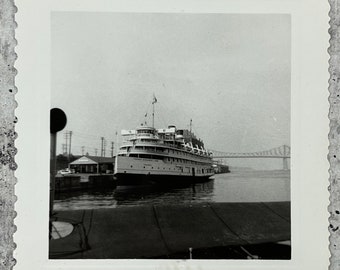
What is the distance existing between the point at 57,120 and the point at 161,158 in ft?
2.55

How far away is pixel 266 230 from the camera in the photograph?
1.83 m

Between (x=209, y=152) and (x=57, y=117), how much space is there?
0.98 metres

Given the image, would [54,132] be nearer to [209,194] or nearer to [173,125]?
[173,125]

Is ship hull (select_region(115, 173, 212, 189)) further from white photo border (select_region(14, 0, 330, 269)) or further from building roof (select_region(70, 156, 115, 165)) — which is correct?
white photo border (select_region(14, 0, 330, 269))

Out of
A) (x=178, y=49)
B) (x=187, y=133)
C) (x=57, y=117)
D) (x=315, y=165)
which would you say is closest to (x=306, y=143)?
(x=315, y=165)

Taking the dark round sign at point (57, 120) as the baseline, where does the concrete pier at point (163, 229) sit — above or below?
below

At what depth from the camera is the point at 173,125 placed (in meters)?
1.86

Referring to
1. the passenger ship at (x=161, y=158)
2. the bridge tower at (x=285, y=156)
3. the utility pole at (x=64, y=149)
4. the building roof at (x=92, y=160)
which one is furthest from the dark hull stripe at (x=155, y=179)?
the bridge tower at (x=285, y=156)

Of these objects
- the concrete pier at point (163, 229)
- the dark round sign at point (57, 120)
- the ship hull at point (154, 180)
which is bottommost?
the concrete pier at point (163, 229)

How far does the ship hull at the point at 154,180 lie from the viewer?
193 centimetres

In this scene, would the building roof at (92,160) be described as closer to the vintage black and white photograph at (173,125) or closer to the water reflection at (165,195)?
the vintage black and white photograph at (173,125)

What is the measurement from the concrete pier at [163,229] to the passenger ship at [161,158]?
0.23m

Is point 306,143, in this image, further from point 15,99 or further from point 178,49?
point 15,99

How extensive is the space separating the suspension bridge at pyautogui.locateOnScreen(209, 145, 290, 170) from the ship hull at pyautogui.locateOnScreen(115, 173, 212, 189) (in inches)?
7.1
